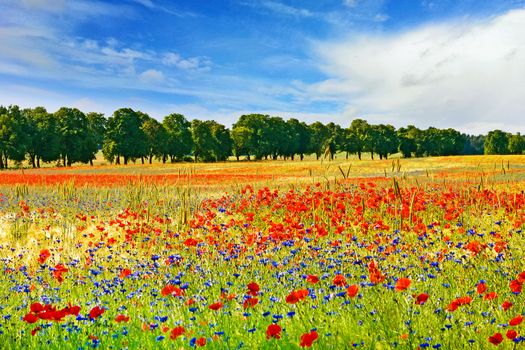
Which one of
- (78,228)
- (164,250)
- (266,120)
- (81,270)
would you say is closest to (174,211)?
(78,228)

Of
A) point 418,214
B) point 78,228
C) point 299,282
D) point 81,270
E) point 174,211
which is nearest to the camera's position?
point 299,282

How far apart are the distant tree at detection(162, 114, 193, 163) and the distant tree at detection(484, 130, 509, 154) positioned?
273 feet

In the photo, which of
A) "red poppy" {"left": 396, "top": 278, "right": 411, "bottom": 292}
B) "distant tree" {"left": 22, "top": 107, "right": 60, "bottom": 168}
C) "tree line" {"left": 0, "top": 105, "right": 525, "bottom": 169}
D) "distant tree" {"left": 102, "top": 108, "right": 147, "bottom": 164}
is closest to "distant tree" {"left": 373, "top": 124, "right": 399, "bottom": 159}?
"tree line" {"left": 0, "top": 105, "right": 525, "bottom": 169}

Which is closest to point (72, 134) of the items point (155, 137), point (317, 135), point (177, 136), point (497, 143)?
point (155, 137)

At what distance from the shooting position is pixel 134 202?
36.3 ft

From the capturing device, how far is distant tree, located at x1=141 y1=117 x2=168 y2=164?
7619cm

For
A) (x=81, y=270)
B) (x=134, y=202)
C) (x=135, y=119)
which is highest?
(x=135, y=119)

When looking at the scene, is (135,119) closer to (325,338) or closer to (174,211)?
(174,211)

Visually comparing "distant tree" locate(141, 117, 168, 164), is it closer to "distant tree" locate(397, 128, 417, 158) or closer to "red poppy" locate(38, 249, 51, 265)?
"distant tree" locate(397, 128, 417, 158)

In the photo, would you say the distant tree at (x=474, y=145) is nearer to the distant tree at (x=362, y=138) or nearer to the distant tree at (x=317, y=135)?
the distant tree at (x=362, y=138)

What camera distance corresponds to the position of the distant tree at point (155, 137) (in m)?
76.2

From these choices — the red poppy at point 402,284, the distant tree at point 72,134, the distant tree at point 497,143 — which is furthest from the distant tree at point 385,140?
the red poppy at point 402,284

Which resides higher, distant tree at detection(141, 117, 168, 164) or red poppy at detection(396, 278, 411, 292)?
distant tree at detection(141, 117, 168, 164)

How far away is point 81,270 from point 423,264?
213 inches
